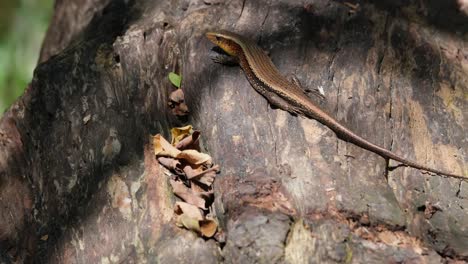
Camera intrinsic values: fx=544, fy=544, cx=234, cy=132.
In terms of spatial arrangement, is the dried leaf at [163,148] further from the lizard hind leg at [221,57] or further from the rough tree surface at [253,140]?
the lizard hind leg at [221,57]

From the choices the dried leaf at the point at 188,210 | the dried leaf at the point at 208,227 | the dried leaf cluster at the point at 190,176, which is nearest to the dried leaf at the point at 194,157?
the dried leaf cluster at the point at 190,176

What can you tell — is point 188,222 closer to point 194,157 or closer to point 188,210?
point 188,210

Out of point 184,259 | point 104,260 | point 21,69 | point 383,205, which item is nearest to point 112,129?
point 104,260

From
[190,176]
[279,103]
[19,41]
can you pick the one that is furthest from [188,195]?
[19,41]

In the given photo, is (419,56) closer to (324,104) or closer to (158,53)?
(324,104)

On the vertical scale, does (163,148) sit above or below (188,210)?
above

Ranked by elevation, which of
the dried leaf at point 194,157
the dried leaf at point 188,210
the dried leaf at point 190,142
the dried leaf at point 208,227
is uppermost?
the dried leaf at point 190,142
